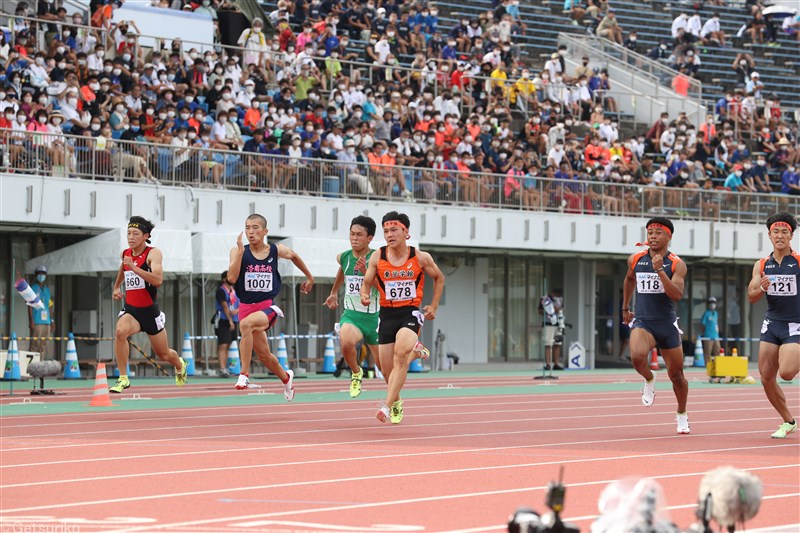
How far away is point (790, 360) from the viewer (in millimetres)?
14633

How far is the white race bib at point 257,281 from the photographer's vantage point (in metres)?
18.0

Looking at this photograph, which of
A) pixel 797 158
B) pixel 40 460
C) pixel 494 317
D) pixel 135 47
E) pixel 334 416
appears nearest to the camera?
pixel 40 460

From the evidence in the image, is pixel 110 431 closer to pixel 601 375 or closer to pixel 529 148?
pixel 601 375

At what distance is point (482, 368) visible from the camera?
36969 millimetres

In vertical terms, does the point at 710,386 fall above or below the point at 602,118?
below

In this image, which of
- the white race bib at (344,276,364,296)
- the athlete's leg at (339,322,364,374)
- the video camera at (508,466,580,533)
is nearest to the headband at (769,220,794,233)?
the athlete's leg at (339,322,364,374)

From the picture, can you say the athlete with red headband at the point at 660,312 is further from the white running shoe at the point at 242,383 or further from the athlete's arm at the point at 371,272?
the white running shoe at the point at 242,383

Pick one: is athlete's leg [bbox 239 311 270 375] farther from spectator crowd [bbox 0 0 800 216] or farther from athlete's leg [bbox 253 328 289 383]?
spectator crowd [bbox 0 0 800 216]

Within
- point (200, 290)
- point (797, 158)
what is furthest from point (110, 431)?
point (797, 158)

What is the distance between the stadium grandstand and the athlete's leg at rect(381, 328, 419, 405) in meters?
13.7

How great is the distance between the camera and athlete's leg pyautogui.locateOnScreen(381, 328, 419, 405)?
15.0 metres

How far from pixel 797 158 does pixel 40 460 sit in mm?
34671

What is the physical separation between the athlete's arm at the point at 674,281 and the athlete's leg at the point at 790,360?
1.15 meters

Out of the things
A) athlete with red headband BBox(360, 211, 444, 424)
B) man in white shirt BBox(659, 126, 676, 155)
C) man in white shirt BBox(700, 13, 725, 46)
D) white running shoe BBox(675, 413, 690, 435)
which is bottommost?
white running shoe BBox(675, 413, 690, 435)
